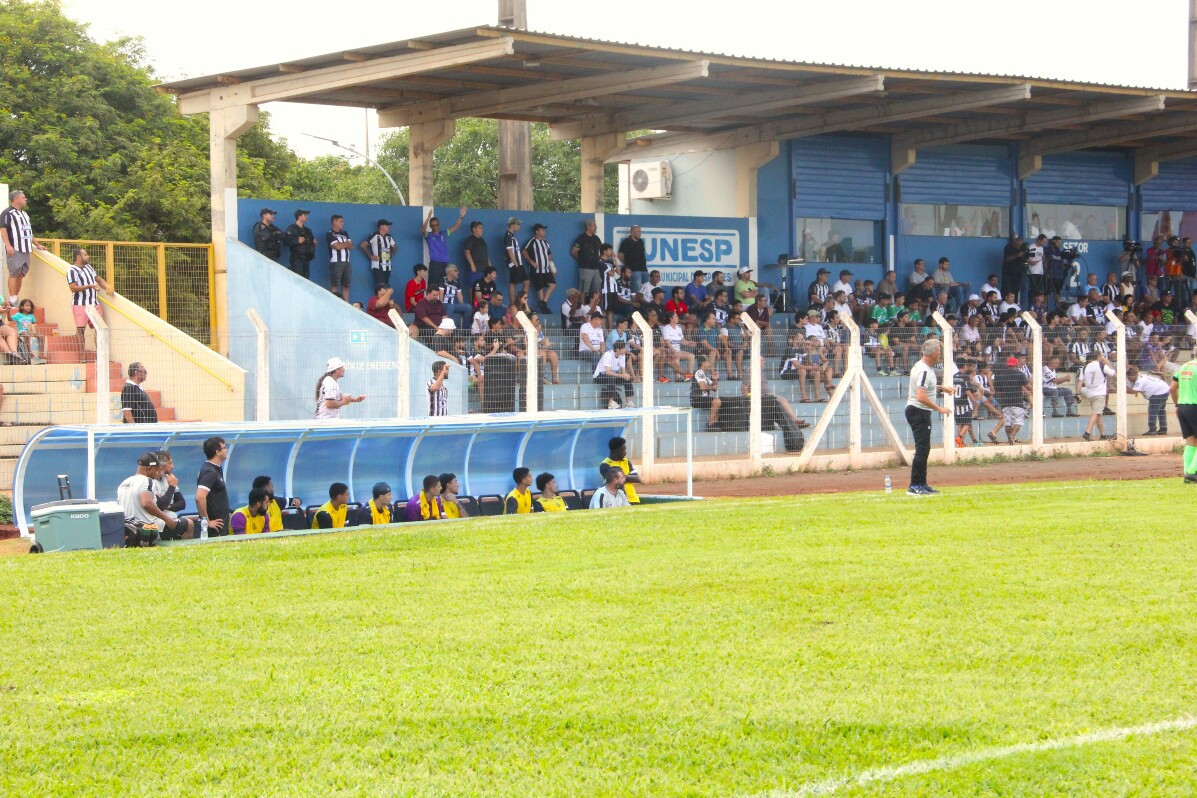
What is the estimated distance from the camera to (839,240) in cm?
3178

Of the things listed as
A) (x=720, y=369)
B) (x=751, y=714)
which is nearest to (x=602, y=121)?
(x=720, y=369)

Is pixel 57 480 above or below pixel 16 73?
below

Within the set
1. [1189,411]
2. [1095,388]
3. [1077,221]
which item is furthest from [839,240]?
[1189,411]

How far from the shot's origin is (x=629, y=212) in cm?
3269

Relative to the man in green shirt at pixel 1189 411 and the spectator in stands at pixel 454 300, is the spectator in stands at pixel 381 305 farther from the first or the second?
the man in green shirt at pixel 1189 411

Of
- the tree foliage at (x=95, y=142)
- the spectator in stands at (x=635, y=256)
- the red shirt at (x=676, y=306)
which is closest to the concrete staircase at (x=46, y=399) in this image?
the red shirt at (x=676, y=306)

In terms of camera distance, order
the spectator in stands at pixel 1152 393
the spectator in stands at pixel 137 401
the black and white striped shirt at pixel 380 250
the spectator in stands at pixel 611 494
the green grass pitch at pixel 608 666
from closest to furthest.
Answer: the green grass pitch at pixel 608 666
the spectator in stands at pixel 611 494
the spectator in stands at pixel 137 401
the black and white striped shirt at pixel 380 250
the spectator in stands at pixel 1152 393

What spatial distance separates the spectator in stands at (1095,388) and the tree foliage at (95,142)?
81.4ft

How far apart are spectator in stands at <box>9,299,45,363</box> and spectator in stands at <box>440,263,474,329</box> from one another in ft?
19.4

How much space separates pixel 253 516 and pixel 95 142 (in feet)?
99.8

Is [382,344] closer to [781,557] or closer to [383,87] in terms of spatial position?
[383,87]

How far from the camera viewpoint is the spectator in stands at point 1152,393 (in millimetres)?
25453

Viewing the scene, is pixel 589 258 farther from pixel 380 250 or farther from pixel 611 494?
pixel 611 494

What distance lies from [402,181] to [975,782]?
61.5 metres
